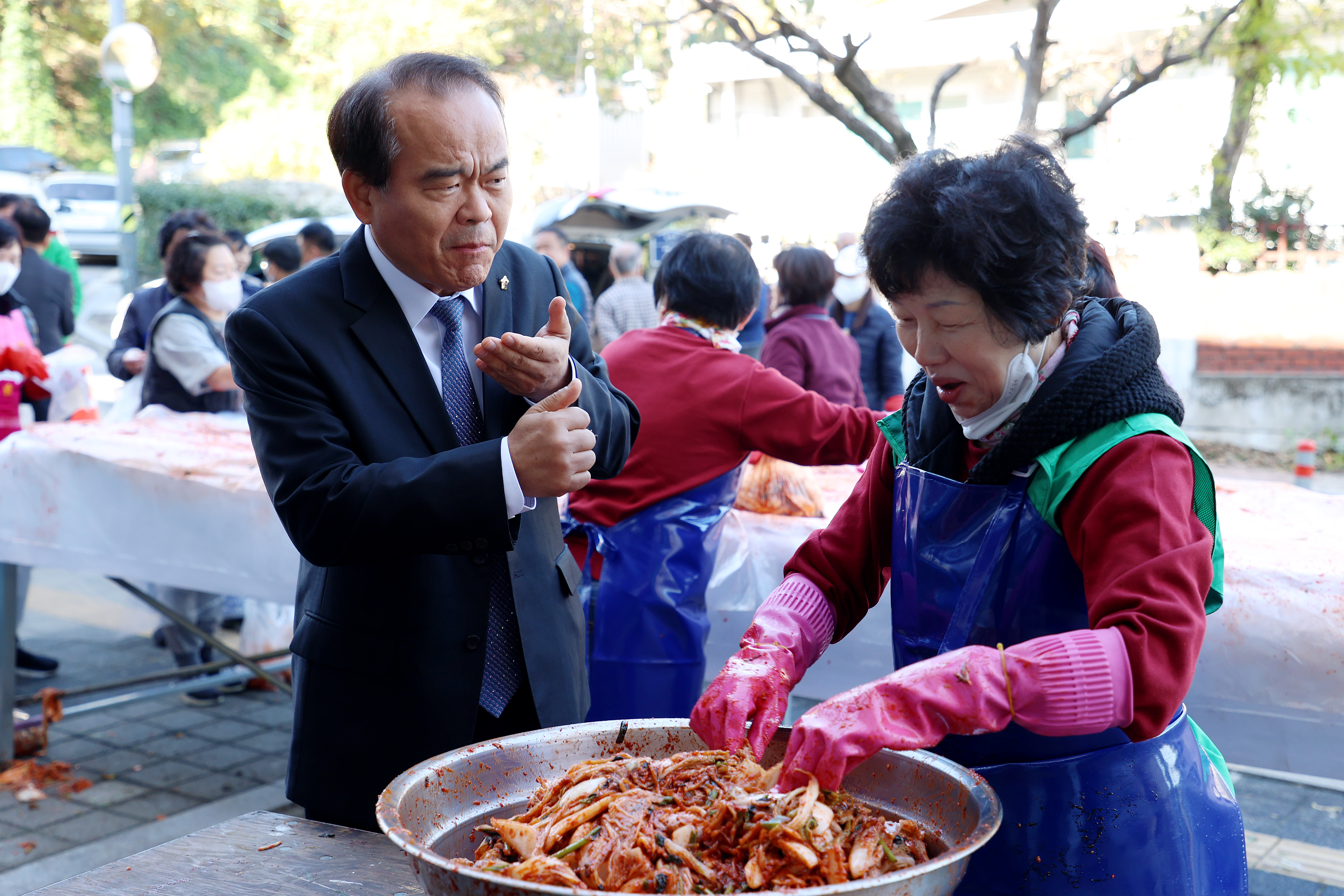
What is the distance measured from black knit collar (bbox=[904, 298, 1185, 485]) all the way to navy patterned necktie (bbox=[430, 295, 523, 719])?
0.75 m

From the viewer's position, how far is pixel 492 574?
5.99ft

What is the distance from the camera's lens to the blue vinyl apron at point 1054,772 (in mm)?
1434

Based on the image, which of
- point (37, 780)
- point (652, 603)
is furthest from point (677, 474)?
point (37, 780)

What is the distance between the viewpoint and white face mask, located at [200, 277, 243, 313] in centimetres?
492

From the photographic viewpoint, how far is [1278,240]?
10.8m

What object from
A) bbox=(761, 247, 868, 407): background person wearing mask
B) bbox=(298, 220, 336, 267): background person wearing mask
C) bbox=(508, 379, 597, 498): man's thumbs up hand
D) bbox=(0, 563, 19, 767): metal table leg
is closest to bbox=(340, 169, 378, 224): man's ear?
bbox=(508, 379, 597, 498): man's thumbs up hand

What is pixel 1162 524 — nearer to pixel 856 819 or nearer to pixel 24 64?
pixel 856 819

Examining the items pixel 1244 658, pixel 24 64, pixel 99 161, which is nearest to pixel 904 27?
pixel 1244 658

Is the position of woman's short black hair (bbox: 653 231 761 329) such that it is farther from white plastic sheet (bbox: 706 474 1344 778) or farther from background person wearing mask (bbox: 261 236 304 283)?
background person wearing mask (bbox: 261 236 304 283)

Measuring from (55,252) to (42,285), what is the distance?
1103mm

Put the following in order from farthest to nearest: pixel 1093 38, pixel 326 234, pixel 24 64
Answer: pixel 24 64, pixel 1093 38, pixel 326 234

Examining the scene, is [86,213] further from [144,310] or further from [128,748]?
[128,748]

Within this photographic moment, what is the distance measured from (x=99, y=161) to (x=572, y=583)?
2952cm

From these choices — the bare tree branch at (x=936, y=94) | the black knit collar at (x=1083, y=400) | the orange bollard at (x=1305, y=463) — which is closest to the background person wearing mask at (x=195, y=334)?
the bare tree branch at (x=936, y=94)
